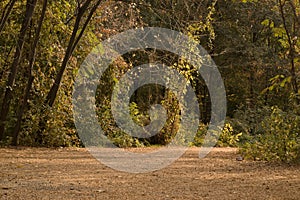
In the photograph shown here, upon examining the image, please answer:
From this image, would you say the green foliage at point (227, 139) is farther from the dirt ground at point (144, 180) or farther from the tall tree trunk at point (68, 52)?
the dirt ground at point (144, 180)

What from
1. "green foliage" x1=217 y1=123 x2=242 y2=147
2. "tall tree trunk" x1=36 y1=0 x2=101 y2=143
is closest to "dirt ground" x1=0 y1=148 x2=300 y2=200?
"tall tree trunk" x1=36 y1=0 x2=101 y2=143

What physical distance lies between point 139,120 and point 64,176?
6975mm

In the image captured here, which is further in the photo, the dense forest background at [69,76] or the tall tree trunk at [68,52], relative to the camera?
the tall tree trunk at [68,52]

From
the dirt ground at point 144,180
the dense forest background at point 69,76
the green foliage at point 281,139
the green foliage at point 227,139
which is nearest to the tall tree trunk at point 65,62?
the dense forest background at point 69,76

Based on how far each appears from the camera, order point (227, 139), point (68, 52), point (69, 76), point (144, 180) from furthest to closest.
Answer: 1. point (227, 139)
2. point (69, 76)
3. point (68, 52)
4. point (144, 180)

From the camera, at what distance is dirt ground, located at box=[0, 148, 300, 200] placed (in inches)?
232

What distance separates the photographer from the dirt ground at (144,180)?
19.4 ft

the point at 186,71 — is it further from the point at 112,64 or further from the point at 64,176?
the point at 64,176

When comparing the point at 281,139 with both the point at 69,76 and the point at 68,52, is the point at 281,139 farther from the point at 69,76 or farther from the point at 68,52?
the point at 69,76

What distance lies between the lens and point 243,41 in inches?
798

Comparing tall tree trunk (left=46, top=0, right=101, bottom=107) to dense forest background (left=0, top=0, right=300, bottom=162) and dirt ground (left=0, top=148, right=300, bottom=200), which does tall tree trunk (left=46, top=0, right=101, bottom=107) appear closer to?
dense forest background (left=0, top=0, right=300, bottom=162)

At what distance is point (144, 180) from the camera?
7148 millimetres

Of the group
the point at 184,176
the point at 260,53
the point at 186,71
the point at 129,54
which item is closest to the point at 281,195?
the point at 184,176

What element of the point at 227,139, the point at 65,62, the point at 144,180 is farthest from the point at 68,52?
the point at 144,180
